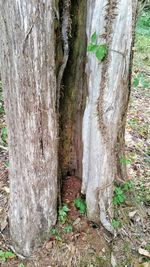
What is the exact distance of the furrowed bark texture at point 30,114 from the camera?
162 cm

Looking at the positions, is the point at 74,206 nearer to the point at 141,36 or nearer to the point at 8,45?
the point at 8,45

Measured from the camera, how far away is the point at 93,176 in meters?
2.18

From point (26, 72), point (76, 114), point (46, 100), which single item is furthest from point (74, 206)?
point (26, 72)

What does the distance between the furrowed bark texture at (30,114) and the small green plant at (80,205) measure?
0.67 ft

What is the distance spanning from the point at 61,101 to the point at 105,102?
1.32 feet

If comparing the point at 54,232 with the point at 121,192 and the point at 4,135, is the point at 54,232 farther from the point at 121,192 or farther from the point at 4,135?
the point at 4,135

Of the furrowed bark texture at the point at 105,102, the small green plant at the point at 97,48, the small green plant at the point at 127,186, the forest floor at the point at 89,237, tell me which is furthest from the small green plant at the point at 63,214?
the small green plant at the point at 97,48

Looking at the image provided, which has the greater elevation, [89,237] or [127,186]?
[127,186]

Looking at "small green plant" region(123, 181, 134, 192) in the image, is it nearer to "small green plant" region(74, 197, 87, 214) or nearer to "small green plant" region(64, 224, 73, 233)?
"small green plant" region(74, 197, 87, 214)

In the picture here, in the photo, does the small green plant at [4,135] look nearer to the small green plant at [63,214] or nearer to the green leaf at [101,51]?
the small green plant at [63,214]

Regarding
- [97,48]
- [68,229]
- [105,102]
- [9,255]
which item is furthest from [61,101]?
[9,255]

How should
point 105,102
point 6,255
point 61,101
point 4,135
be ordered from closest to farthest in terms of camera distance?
point 105,102, point 61,101, point 6,255, point 4,135

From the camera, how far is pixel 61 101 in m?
2.21

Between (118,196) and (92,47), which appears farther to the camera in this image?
(118,196)
